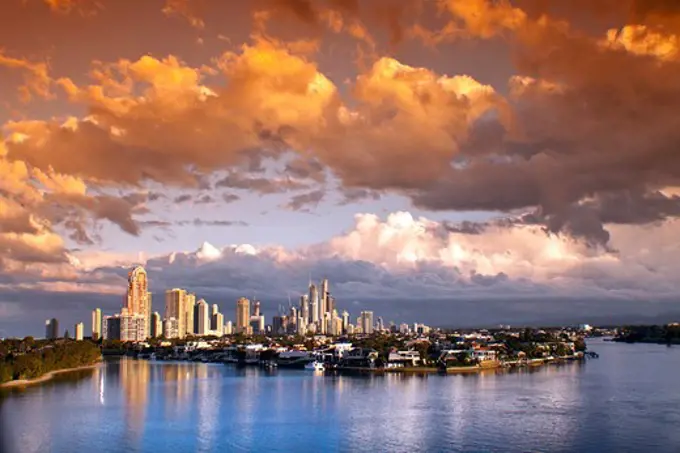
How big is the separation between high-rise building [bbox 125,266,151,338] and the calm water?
55390 mm

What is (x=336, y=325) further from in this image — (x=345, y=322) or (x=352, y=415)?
(x=352, y=415)

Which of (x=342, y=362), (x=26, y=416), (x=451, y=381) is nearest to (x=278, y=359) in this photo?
(x=342, y=362)

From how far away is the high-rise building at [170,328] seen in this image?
3561 inches

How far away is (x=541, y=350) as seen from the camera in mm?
48344

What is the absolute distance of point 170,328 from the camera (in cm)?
9106

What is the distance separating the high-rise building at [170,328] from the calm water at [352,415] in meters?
58.9

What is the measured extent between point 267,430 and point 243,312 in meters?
89.7

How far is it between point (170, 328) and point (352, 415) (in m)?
73.7

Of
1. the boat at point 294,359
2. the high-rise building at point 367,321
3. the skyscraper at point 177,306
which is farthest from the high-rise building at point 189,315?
the boat at point 294,359

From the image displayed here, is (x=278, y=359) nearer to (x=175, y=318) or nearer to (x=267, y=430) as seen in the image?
(x=267, y=430)

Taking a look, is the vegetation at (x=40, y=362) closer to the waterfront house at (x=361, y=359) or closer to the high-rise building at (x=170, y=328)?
the waterfront house at (x=361, y=359)

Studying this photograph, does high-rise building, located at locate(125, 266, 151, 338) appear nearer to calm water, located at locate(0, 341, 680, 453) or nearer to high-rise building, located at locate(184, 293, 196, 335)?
high-rise building, located at locate(184, 293, 196, 335)

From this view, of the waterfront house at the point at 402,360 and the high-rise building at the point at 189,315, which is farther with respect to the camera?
the high-rise building at the point at 189,315

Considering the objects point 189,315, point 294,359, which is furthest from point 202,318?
point 294,359
